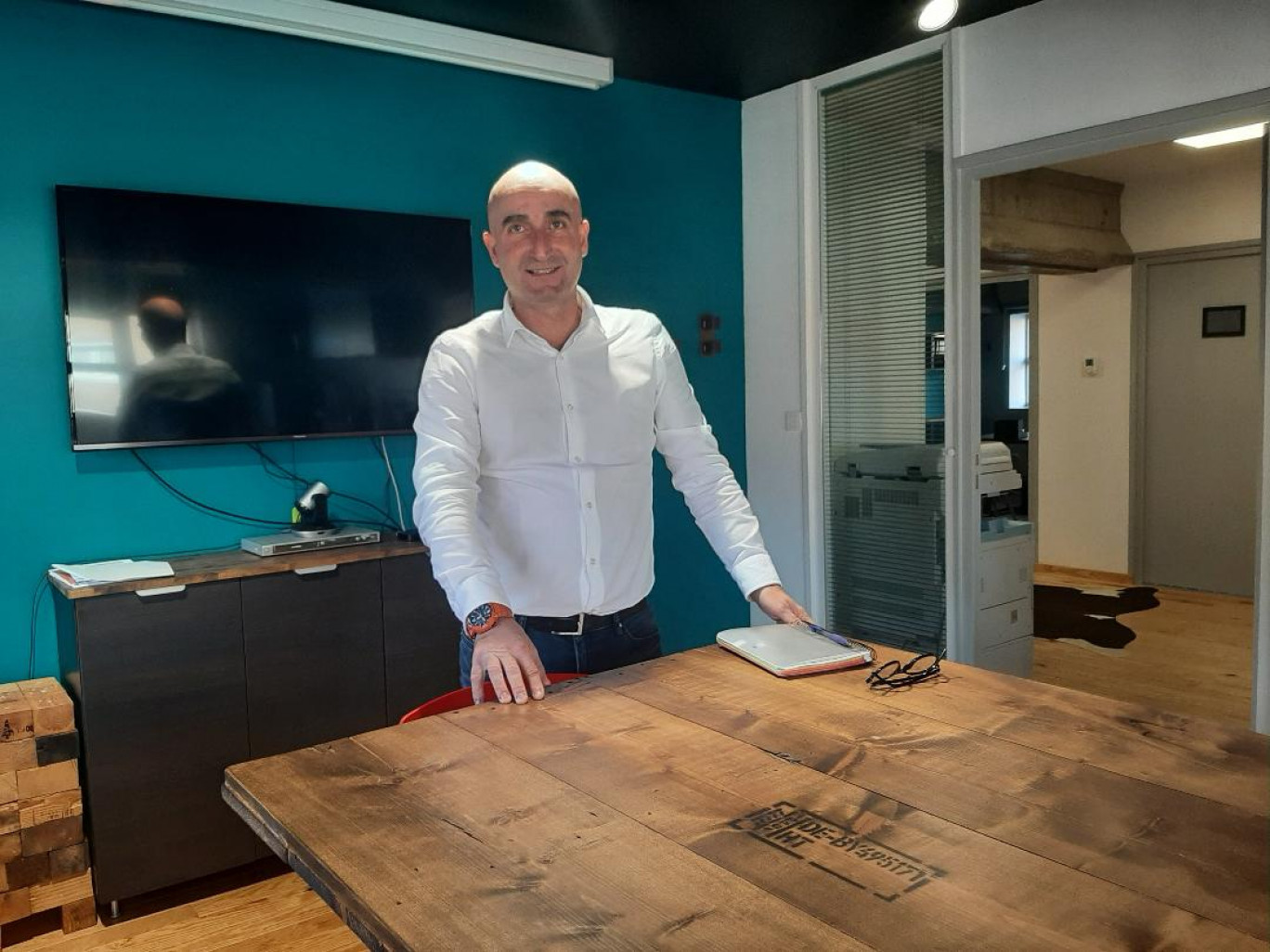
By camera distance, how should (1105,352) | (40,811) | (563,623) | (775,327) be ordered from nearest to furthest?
(563,623), (40,811), (775,327), (1105,352)

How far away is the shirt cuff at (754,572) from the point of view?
6.38ft

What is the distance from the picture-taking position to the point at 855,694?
158 centimetres

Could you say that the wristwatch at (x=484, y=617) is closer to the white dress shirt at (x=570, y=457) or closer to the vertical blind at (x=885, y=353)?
the white dress shirt at (x=570, y=457)

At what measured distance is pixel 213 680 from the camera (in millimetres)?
2842

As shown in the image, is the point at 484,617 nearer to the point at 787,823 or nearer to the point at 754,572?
the point at 754,572

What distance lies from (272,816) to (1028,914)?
83 cm

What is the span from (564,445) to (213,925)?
1.78 meters

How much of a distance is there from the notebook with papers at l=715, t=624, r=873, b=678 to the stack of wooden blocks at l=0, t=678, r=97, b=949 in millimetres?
1893

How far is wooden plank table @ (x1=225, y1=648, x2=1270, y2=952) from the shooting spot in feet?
3.00

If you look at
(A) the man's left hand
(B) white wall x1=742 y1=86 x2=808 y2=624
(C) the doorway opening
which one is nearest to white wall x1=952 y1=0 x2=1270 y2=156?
(B) white wall x1=742 y1=86 x2=808 y2=624

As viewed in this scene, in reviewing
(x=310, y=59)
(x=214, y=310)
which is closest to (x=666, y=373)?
(x=214, y=310)

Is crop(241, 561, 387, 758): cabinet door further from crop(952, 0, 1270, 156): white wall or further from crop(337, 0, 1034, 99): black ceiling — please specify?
crop(952, 0, 1270, 156): white wall

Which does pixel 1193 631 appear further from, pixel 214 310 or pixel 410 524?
pixel 214 310

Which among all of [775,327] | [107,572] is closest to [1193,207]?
[775,327]
